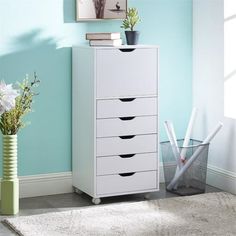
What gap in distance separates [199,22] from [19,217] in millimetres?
1996

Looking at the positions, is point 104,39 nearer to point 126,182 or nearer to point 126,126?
point 126,126

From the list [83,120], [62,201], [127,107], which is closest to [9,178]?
[62,201]

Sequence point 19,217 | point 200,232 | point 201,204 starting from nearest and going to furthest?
point 200,232 → point 19,217 → point 201,204

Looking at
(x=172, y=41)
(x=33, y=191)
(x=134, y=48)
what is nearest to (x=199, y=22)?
(x=172, y=41)

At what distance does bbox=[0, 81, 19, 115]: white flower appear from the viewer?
4148mm

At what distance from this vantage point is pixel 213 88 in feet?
16.4

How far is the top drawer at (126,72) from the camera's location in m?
4.46

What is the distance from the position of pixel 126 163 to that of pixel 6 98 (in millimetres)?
952

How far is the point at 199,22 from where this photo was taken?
5.12 metres

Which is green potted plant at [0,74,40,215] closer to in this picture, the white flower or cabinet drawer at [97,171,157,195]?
the white flower

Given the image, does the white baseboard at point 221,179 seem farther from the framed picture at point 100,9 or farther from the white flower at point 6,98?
the white flower at point 6,98

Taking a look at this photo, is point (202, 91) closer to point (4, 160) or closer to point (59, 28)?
point (59, 28)

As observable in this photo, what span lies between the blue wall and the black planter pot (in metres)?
0.23

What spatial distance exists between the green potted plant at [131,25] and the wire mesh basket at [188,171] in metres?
0.77
